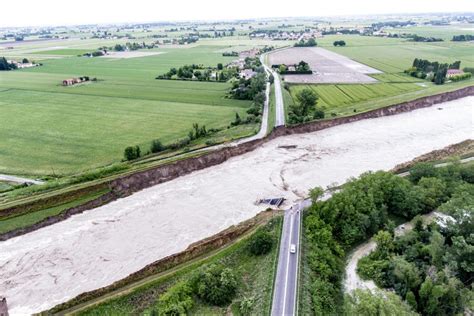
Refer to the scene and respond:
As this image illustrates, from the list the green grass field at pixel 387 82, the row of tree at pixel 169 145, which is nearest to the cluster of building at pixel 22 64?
the row of tree at pixel 169 145

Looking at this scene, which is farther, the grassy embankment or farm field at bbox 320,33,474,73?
farm field at bbox 320,33,474,73

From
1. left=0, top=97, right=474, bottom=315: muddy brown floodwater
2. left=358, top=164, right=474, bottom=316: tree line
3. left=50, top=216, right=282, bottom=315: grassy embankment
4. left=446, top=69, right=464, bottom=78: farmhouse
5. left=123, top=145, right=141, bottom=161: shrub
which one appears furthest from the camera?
left=446, top=69, right=464, bottom=78: farmhouse

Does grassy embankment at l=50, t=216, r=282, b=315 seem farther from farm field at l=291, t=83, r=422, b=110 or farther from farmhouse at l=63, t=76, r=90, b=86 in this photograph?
farmhouse at l=63, t=76, r=90, b=86

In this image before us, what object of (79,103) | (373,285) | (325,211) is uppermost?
(79,103)

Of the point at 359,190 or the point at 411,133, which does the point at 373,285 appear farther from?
the point at 411,133

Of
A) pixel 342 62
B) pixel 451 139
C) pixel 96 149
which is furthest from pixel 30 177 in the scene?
pixel 342 62

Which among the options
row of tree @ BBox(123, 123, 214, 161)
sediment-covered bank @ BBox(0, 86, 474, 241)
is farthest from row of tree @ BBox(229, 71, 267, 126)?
sediment-covered bank @ BBox(0, 86, 474, 241)
